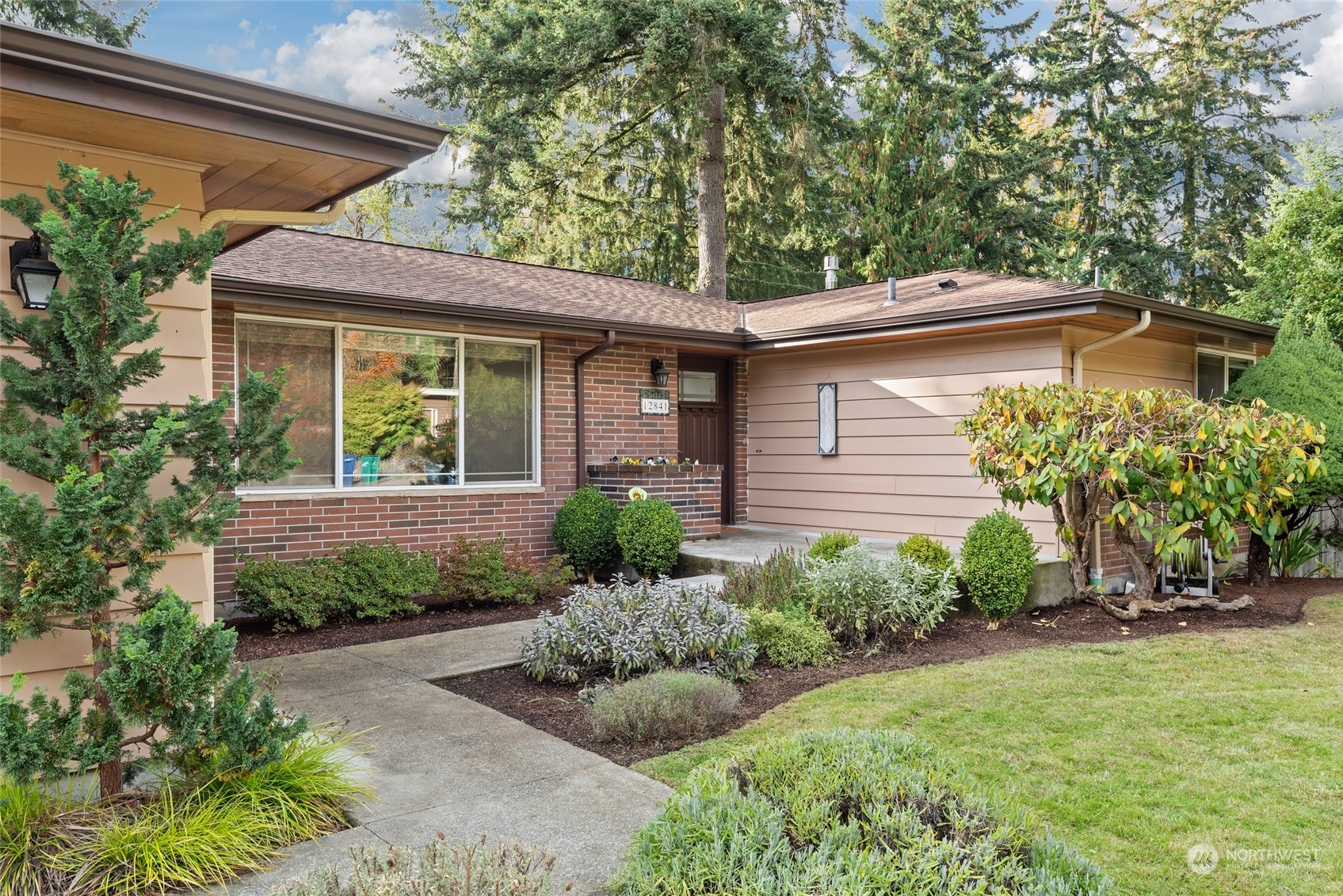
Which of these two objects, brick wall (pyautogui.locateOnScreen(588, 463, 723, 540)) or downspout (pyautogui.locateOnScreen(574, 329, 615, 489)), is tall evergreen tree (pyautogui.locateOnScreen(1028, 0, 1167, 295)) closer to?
brick wall (pyautogui.locateOnScreen(588, 463, 723, 540))

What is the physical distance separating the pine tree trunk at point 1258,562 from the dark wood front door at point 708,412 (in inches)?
226

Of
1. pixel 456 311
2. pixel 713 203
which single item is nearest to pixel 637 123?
pixel 713 203

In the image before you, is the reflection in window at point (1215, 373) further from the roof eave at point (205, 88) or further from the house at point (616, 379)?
the roof eave at point (205, 88)

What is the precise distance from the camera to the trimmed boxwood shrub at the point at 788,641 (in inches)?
218

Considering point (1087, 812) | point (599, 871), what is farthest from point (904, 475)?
point (599, 871)

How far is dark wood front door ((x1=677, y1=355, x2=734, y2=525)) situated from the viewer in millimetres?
10531

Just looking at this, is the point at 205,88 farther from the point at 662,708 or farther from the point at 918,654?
the point at 918,654

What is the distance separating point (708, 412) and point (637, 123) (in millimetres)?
Answer: 8468

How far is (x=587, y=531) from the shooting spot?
8547mm

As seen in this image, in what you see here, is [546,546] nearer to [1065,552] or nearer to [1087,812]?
[1065,552]

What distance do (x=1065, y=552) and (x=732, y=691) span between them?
4.34 metres

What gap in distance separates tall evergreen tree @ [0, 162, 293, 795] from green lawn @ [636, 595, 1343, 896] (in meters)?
1.87

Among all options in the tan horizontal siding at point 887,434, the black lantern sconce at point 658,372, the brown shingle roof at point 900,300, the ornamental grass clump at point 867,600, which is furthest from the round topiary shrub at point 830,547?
the black lantern sconce at point 658,372

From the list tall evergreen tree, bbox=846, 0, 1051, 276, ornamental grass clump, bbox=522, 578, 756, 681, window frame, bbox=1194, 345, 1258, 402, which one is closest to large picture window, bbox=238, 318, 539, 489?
ornamental grass clump, bbox=522, 578, 756, 681
